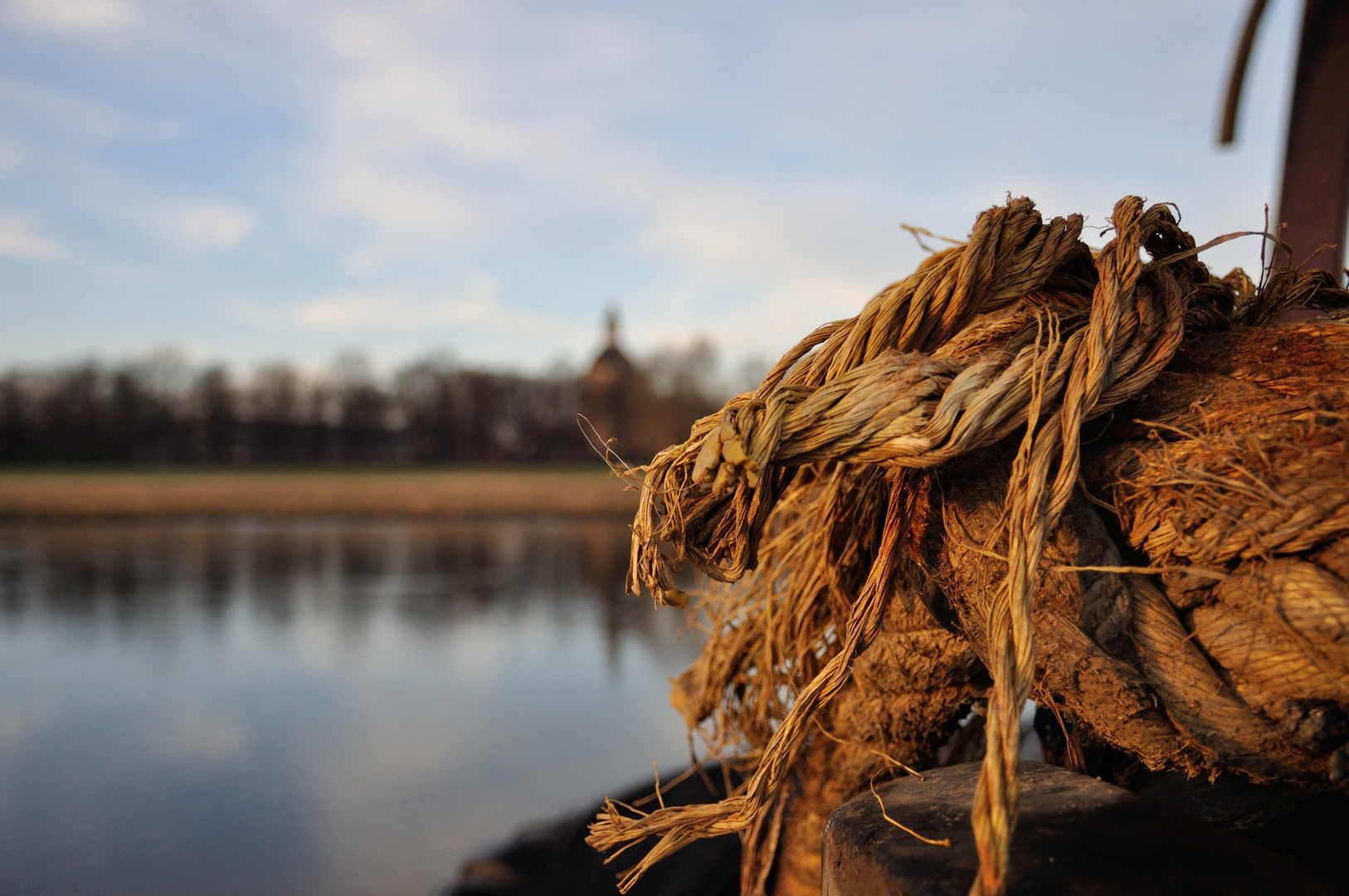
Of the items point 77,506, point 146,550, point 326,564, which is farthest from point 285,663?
point 77,506

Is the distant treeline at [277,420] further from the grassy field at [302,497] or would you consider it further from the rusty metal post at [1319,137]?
the rusty metal post at [1319,137]

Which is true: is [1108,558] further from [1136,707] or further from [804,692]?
[804,692]

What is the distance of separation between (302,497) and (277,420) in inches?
831

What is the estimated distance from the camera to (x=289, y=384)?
3903cm

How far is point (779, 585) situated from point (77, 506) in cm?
1944

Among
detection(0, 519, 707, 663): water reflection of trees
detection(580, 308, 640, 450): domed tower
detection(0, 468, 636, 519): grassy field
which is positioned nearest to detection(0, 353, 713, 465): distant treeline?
detection(580, 308, 640, 450): domed tower

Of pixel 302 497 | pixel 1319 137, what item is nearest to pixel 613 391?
pixel 302 497

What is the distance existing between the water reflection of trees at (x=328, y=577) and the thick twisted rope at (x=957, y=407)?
509 centimetres

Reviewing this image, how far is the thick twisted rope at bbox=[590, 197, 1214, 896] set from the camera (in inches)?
28.0

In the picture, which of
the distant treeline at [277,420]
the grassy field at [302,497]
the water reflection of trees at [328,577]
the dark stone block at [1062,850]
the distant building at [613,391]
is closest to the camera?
the dark stone block at [1062,850]

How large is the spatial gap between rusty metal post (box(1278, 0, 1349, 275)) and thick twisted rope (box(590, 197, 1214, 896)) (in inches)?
70.3

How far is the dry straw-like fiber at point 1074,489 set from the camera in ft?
2.32

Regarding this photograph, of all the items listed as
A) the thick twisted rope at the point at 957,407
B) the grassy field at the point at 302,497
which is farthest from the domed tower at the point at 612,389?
the thick twisted rope at the point at 957,407

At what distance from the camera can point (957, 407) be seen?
735mm
